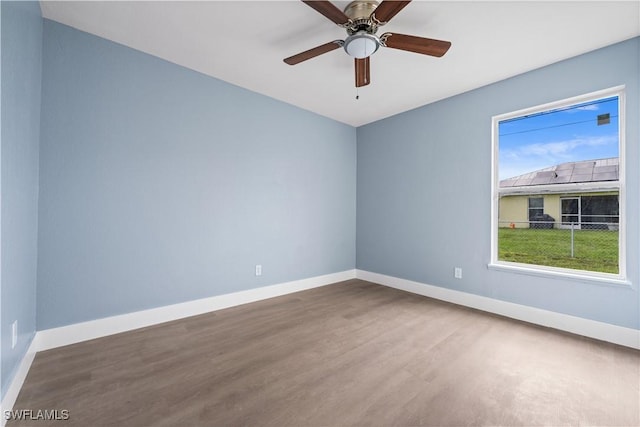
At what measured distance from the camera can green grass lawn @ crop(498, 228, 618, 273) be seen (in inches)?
94.0

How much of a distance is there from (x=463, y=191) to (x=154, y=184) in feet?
11.5

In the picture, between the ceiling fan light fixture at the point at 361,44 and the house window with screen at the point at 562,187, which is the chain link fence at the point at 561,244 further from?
the ceiling fan light fixture at the point at 361,44

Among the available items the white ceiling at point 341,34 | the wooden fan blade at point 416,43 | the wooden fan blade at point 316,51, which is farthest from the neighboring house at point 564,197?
the wooden fan blade at point 316,51

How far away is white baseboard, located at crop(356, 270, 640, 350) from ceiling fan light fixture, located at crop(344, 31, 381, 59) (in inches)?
114

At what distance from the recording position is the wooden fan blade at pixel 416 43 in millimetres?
1853

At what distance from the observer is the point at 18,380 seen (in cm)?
155

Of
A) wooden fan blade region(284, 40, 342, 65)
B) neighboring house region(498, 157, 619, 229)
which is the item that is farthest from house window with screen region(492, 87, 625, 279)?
wooden fan blade region(284, 40, 342, 65)

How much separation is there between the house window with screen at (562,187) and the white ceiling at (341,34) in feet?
1.88

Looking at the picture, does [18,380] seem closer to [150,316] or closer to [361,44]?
[150,316]

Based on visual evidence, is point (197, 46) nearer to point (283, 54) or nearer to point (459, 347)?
point (283, 54)

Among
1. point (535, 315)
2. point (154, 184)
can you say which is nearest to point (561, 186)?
point (535, 315)

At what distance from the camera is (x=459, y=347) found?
85.0 inches

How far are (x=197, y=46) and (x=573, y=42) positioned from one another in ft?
11.0

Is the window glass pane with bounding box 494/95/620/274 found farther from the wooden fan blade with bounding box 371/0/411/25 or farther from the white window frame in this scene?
the wooden fan blade with bounding box 371/0/411/25
